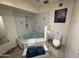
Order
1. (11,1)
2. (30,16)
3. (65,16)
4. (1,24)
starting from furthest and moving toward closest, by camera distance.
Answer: (30,16) → (65,16) → (1,24) → (11,1)

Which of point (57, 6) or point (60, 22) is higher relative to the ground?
point (57, 6)

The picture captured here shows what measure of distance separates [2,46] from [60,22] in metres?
2.75

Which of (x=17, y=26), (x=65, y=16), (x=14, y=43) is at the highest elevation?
(x=65, y=16)

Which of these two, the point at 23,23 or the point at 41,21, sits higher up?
the point at 41,21

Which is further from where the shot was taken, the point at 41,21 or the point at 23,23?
the point at 41,21

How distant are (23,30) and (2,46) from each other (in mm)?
1294

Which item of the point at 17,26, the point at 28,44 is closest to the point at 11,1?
the point at 17,26

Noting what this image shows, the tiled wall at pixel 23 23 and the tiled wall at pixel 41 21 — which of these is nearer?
the tiled wall at pixel 23 23

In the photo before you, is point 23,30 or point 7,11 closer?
point 7,11

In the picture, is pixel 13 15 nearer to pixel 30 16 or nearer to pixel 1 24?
pixel 1 24

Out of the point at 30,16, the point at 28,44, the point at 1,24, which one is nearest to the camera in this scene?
the point at 1,24

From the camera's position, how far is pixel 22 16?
3156 mm

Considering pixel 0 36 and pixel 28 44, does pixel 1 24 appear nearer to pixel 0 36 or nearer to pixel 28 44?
pixel 0 36

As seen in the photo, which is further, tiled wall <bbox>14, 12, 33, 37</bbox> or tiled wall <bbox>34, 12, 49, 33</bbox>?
tiled wall <bbox>34, 12, 49, 33</bbox>
